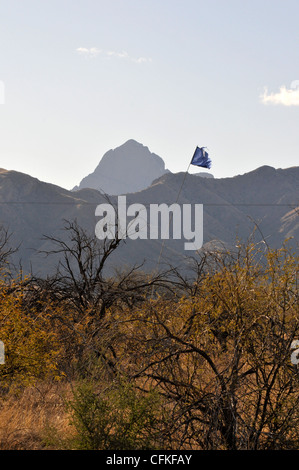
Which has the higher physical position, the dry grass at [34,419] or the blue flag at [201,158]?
the blue flag at [201,158]

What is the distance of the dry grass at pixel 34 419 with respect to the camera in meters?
7.52

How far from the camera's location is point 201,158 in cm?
2186

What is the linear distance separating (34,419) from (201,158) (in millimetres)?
14683

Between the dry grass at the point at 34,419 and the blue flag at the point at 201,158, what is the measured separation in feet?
39.4

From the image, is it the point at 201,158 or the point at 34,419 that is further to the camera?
the point at 201,158

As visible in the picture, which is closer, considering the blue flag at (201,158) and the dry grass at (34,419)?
the dry grass at (34,419)

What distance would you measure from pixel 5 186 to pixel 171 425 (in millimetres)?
187609

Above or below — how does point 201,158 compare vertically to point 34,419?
above

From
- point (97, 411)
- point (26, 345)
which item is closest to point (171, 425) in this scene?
point (97, 411)

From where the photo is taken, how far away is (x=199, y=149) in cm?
2200

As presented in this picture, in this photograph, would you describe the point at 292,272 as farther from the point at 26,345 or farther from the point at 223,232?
the point at 223,232

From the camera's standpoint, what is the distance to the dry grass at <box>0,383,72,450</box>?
752 centimetres

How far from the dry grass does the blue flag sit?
1200cm

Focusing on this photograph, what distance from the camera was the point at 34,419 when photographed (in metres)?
9.08
